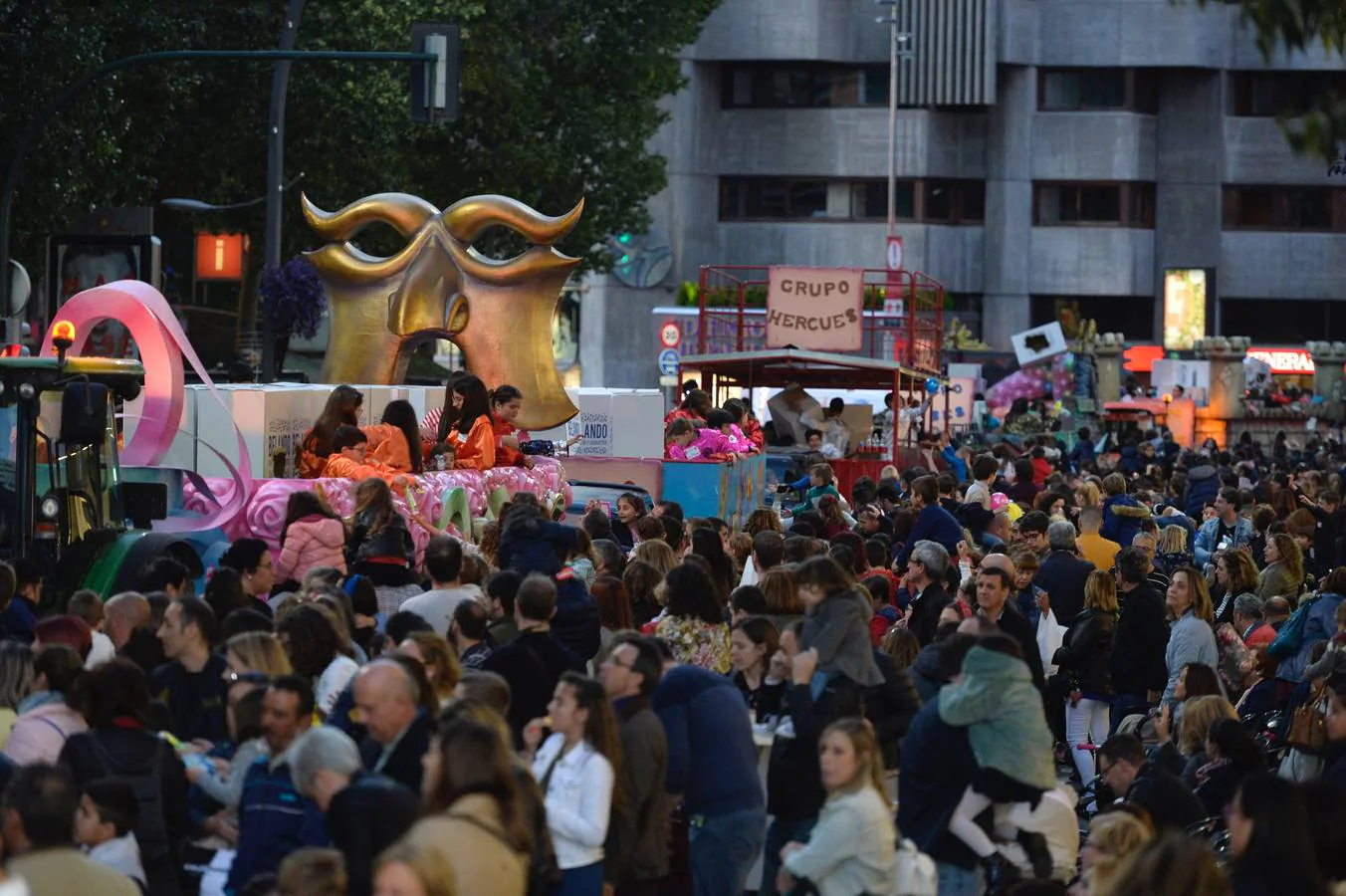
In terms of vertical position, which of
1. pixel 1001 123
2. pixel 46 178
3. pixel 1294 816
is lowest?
pixel 1294 816

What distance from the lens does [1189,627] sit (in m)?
13.5

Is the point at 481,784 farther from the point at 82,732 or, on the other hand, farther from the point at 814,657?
the point at 814,657

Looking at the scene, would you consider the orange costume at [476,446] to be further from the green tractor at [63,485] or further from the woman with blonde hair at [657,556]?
the woman with blonde hair at [657,556]

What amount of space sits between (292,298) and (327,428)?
16.2 metres

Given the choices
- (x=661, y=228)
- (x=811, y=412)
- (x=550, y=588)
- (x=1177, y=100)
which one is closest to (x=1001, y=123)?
(x=1177, y=100)

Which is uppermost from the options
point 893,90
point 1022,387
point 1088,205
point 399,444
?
point 893,90

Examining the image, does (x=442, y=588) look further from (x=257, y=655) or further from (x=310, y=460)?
(x=310, y=460)

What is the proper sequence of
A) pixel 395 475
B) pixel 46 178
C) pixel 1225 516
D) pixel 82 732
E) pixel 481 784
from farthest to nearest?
pixel 46 178 < pixel 1225 516 < pixel 395 475 < pixel 82 732 < pixel 481 784

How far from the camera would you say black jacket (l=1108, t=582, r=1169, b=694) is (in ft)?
45.9

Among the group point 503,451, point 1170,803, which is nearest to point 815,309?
point 503,451

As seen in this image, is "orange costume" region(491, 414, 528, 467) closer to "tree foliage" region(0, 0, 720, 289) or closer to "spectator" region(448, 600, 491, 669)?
"spectator" region(448, 600, 491, 669)

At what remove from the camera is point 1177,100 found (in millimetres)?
69250

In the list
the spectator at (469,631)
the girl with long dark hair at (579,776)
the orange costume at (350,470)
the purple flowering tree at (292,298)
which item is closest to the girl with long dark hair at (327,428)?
the orange costume at (350,470)

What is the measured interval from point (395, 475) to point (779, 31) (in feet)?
171
